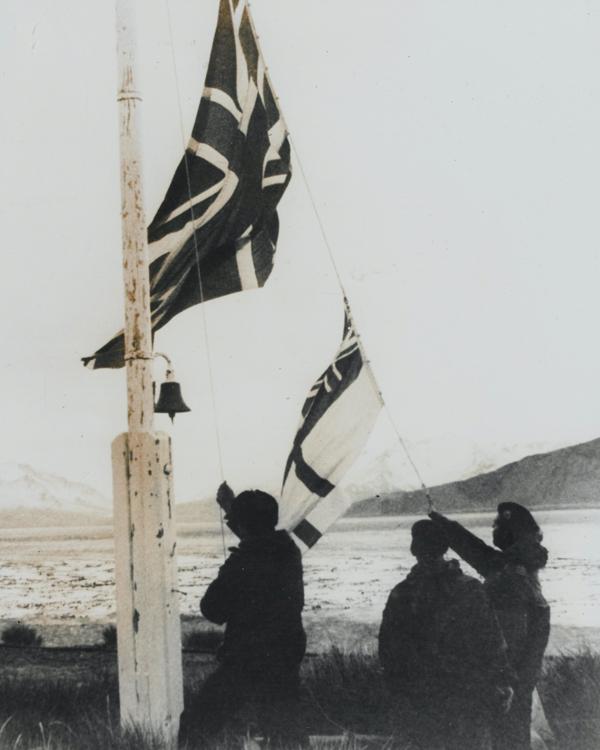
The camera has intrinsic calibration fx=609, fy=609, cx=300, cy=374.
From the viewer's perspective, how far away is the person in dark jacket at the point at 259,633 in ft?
8.92

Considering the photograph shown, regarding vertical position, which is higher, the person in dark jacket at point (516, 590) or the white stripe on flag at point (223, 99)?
the white stripe on flag at point (223, 99)

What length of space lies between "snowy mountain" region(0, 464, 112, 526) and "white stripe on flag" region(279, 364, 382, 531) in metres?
0.93

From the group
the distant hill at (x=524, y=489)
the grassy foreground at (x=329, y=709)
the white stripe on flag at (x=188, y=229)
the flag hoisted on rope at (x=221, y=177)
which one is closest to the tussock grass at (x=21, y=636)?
the grassy foreground at (x=329, y=709)

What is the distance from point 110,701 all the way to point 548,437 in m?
2.42

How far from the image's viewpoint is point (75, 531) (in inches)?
120

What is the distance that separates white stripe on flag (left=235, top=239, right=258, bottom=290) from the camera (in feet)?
9.82

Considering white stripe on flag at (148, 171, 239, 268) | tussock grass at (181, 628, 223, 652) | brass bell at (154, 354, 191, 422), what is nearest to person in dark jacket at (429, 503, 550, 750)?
tussock grass at (181, 628, 223, 652)

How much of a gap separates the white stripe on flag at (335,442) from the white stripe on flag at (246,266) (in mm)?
707

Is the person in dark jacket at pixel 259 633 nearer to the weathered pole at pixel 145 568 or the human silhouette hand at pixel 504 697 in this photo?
the weathered pole at pixel 145 568

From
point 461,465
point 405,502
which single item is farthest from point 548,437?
point 405,502

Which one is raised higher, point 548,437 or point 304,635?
point 548,437

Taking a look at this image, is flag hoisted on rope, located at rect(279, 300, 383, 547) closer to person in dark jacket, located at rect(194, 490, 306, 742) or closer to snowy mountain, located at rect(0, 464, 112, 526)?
person in dark jacket, located at rect(194, 490, 306, 742)

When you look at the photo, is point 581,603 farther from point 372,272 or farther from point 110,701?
point 110,701

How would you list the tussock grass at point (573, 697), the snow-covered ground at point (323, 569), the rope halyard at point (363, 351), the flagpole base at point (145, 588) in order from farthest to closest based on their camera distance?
the rope halyard at point (363, 351)
the snow-covered ground at point (323, 569)
the tussock grass at point (573, 697)
the flagpole base at point (145, 588)
